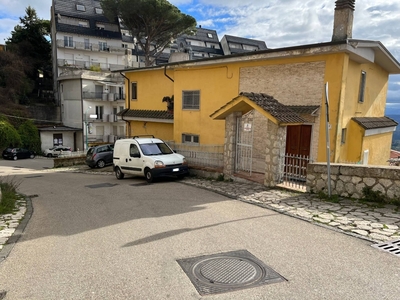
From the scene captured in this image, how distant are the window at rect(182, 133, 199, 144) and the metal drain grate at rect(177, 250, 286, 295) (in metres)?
12.6

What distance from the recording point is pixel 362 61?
500 inches

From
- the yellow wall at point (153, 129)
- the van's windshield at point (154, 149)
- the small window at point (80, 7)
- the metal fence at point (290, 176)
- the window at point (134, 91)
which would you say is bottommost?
the metal fence at point (290, 176)

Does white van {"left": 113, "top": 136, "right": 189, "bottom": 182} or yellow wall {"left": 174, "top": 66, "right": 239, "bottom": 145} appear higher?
yellow wall {"left": 174, "top": 66, "right": 239, "bottom": 145}

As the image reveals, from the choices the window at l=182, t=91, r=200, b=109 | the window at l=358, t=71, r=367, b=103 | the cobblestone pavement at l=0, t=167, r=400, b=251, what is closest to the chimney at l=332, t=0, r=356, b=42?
the window at l=358, t=71, r=367, b=103

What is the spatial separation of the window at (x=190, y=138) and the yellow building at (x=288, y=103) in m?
0.06

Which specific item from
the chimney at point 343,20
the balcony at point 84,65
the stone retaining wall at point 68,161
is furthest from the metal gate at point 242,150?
the balcony at point 84,65

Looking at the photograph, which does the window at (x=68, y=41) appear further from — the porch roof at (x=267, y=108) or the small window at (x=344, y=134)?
the small window at (x=344, y=134)

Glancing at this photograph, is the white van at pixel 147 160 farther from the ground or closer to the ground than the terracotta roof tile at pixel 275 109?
closer to the ground

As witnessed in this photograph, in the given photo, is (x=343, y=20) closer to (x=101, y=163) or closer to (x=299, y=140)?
(x=299, y=140)

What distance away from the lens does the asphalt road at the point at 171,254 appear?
13.1 feet

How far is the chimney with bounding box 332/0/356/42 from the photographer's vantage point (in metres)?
11.9

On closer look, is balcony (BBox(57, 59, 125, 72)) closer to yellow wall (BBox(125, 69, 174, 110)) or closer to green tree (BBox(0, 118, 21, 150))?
green tree (BBox(0, 118, 21, 150))

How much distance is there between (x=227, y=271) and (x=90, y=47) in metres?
50.2

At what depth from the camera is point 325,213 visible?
7.11 metres
